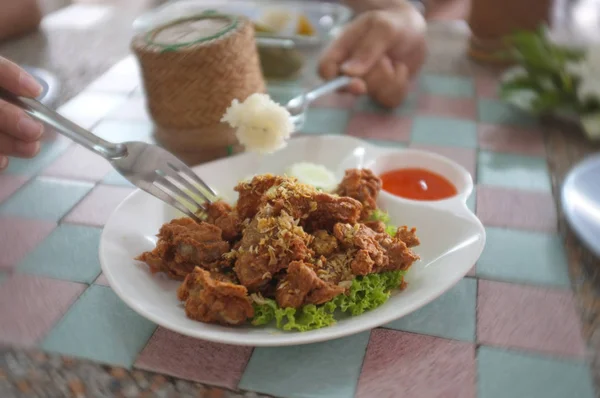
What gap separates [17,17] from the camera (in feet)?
9.30

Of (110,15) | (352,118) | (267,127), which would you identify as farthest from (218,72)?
(110,15)

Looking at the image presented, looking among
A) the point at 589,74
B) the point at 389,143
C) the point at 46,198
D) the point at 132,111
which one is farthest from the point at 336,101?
the point at 46,198

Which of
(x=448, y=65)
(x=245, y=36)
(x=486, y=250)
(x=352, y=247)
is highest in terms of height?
(x=245, y=36)

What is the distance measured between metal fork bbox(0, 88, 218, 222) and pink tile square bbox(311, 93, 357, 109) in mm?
947

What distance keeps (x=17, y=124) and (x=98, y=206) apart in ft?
1.09

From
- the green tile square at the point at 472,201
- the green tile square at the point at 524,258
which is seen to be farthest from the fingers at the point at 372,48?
the green tile square at the point at 524,258

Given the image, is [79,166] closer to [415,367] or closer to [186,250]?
[186,250]

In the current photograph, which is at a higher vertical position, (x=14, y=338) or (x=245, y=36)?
(x=245, y=36)

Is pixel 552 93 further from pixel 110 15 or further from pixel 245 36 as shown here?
pixel 110 15

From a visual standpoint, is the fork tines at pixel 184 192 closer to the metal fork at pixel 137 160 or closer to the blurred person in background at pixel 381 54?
the metal fork at pixel 137 160

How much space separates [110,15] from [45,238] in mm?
2072

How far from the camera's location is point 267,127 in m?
1.55

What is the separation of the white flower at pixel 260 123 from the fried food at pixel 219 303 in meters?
0.51

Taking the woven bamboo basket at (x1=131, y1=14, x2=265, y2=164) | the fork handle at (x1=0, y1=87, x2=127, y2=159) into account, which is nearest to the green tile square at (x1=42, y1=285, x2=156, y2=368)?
the fork handle at (x1=0, y1=87, x2=127, y2=159)
